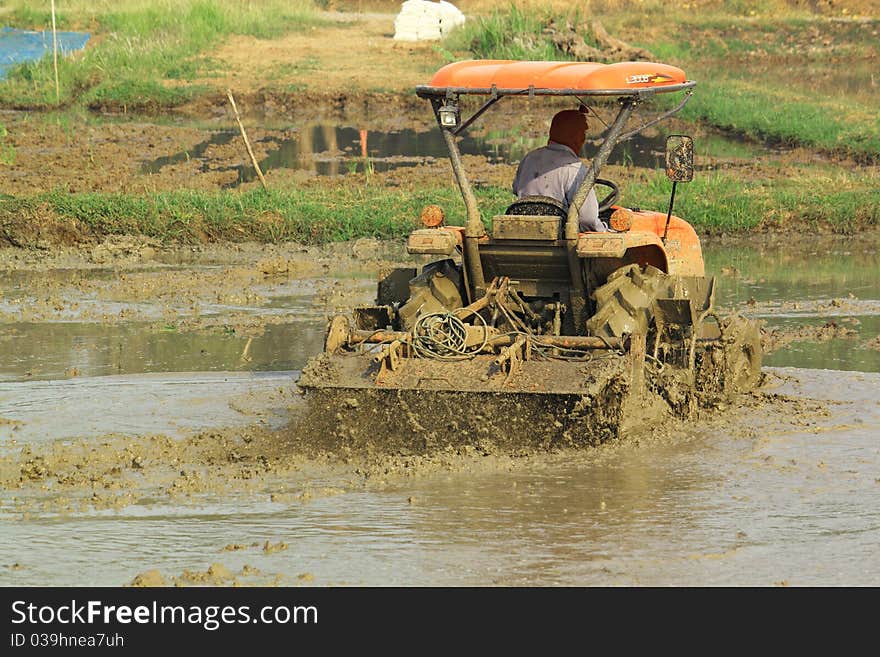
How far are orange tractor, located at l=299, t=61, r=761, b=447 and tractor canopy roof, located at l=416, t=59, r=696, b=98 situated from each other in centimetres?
1

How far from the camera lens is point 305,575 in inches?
247

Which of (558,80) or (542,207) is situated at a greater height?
(558,80)

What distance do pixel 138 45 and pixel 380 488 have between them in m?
28.9

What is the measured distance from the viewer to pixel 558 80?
827cm

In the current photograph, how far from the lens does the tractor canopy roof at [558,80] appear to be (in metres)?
8.21

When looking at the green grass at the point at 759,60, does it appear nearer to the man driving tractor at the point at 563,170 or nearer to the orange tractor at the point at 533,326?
the orange tractor at the point at 533,326

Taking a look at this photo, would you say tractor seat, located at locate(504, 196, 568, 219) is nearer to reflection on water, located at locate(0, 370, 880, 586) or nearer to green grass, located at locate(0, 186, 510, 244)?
reflection on water, located at locate(0, 370, 880, 586)

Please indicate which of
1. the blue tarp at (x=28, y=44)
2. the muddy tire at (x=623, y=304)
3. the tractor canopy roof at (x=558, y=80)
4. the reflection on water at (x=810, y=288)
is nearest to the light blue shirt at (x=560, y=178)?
the muddy tire at (x=623, y=304)

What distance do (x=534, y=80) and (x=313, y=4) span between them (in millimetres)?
38911

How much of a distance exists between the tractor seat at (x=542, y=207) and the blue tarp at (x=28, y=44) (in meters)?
27.3

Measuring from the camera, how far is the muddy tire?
28.5ft

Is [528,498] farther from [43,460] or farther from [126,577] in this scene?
[43,460]

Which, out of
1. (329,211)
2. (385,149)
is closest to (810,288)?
(329,211)

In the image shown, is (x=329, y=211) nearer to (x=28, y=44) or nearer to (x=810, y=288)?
(x=810, y=288)
